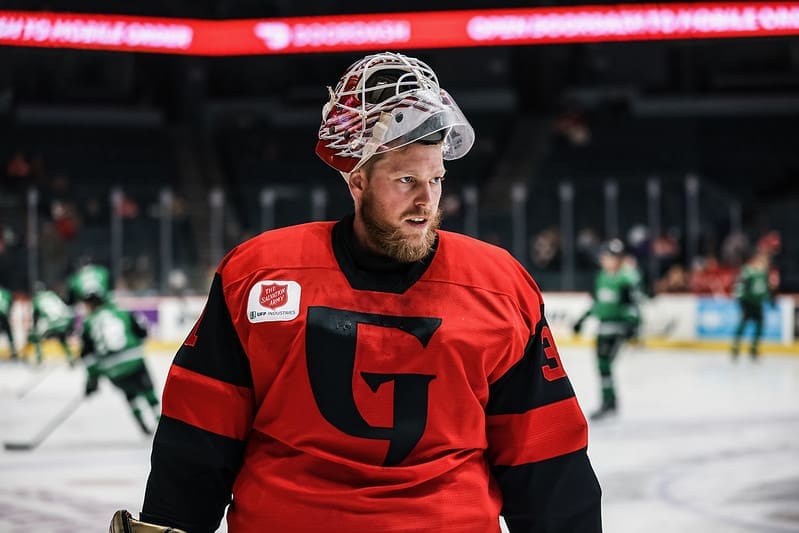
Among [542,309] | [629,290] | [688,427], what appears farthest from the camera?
[629,290]

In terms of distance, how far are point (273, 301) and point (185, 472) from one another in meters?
0.26

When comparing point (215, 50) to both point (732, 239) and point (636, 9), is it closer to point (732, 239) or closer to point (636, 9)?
point (636, 9)

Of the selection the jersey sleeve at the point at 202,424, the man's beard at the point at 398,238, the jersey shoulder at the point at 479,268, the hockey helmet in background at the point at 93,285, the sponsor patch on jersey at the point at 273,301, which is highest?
the man's beard at the point at 398,238

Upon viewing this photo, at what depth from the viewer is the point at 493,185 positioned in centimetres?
1733

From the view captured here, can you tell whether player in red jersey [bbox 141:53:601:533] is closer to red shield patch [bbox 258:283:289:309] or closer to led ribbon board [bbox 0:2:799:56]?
red shield patch [bbox 258:283:289:309]

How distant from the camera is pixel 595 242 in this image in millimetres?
12883

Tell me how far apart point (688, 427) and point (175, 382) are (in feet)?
19.7

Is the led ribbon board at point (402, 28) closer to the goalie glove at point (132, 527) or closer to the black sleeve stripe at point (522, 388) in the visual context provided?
the goalie glove at point (132, 527)

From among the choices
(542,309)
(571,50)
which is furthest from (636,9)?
(571,50)

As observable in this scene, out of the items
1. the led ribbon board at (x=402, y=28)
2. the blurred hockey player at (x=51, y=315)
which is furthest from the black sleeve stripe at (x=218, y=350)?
the blurred hockey player at (x=51, y=315)

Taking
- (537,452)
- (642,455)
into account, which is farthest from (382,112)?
(642,455)

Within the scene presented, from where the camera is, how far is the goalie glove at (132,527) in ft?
4.79

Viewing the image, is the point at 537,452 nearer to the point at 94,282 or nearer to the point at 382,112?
the point at 382,112

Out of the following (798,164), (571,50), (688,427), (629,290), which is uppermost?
(571,50)
